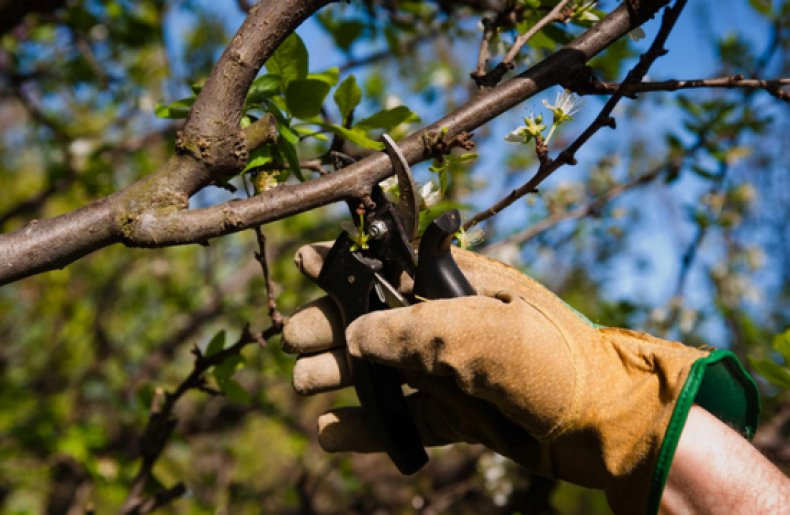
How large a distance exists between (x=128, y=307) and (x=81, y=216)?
14.7 ft

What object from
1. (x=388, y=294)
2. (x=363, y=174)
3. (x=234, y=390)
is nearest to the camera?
(x=363, y=174)

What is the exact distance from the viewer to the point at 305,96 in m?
1.36

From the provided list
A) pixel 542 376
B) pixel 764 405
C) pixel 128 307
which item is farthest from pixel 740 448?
pixel 128 307

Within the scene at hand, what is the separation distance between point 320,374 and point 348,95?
61 cm

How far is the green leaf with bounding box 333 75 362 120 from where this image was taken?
1.43m

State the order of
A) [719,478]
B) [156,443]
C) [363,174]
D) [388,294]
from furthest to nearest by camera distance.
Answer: [156,443], [388,294], [363,174], [719,478]

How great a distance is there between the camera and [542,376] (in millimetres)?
1181

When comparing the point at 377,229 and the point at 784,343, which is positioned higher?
the point at 377,229

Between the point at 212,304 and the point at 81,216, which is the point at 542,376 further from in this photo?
the point at 212,304

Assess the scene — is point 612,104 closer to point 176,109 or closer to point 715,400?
point 715,400

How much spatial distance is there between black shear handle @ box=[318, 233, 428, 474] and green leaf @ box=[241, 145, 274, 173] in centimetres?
22

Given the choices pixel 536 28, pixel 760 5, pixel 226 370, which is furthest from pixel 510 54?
pixel 760 5

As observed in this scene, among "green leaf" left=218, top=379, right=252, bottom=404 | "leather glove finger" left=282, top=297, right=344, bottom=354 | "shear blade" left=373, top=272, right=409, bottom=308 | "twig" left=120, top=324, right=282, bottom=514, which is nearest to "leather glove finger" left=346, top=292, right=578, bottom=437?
"shear blade" left=373, top=272, right=409, bottom=308

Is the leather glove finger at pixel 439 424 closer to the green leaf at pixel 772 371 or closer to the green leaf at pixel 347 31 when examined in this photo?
the green leaf at pixel 772 371
